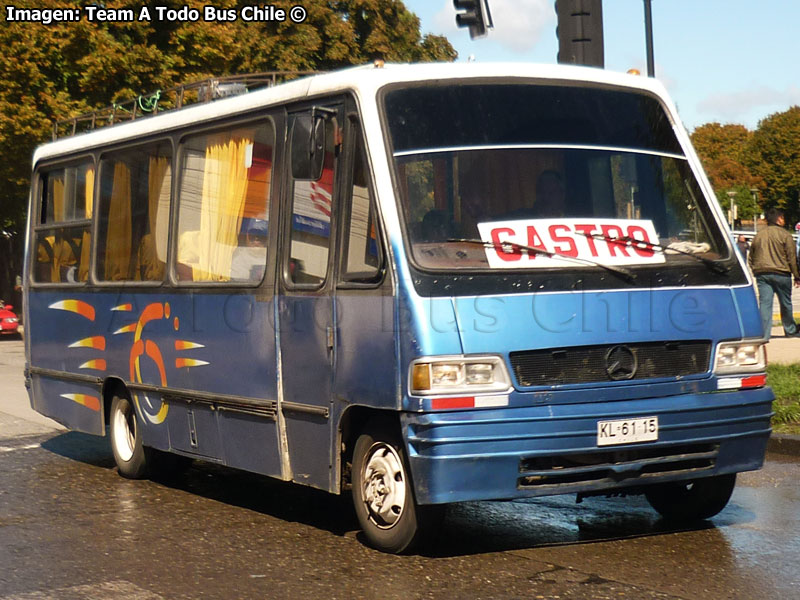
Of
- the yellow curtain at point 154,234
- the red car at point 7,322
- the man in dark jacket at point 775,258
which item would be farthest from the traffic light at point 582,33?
the red car at point 7,322

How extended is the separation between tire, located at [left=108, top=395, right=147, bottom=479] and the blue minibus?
1.69 metres

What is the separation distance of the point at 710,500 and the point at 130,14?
2792 centimetres

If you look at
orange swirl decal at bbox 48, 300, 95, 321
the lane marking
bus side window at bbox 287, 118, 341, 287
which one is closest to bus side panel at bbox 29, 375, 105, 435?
the lane marking

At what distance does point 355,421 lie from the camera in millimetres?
7086

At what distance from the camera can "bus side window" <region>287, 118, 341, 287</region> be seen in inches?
285

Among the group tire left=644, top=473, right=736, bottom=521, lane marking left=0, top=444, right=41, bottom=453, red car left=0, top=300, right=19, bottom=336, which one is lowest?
lane marking left=0, top=444, right=41, bottom=453

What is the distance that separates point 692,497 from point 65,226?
5.96 metres

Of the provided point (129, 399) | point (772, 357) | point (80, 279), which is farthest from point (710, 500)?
point (772, 357)

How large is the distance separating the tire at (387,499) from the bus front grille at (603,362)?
744 millimetres

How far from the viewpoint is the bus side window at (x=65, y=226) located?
10.8 m

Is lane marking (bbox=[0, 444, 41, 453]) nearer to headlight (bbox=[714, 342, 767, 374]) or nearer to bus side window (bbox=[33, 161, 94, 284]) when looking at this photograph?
bus side window (bbox=[33, 161, 94, 284])

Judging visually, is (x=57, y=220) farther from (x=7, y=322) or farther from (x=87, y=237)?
(x=7, y=322)

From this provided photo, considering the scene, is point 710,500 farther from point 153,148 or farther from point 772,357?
point 772,357

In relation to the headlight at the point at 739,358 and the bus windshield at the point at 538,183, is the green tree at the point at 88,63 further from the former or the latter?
the headlight at the point at 739,358
